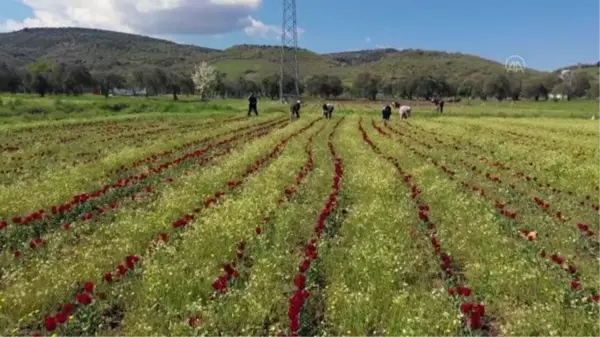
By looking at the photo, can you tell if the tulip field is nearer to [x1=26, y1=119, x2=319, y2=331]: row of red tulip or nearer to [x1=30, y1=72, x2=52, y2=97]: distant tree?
[x1=26, y1=119, x2=319, y2=331]: row of red tulip

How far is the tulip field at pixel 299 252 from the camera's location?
6.71 metres

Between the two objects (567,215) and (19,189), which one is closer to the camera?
(567,215)

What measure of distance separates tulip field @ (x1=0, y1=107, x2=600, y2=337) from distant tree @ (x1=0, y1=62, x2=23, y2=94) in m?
158

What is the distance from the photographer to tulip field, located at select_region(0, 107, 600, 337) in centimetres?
671

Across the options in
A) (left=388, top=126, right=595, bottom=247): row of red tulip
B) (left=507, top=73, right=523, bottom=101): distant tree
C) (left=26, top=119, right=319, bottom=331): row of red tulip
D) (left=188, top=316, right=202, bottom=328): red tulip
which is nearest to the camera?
(left=188, top=316, right=202, bottom=328): red tulip

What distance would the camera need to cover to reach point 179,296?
739 centimetres

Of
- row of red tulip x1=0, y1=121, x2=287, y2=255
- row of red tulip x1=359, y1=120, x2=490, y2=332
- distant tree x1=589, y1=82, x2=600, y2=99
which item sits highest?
row of red tulip x1=359, y1=120, x2=490, y2=332

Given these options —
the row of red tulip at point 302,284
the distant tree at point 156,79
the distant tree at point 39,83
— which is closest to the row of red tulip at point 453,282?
the row of red tulip at point 302,284

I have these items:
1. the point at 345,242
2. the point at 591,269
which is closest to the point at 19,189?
the point at 345,242

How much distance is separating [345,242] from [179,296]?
3620mm

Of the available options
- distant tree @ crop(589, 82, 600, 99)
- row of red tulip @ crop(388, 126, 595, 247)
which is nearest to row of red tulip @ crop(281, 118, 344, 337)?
row of red tulip @ crop(388, 126, 595, 247)

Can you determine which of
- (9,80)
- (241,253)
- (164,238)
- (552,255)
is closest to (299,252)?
(241,253)

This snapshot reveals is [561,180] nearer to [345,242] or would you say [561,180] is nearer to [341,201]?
[341,201]

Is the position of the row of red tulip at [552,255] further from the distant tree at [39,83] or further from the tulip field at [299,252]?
the distant tree at [39,83]
